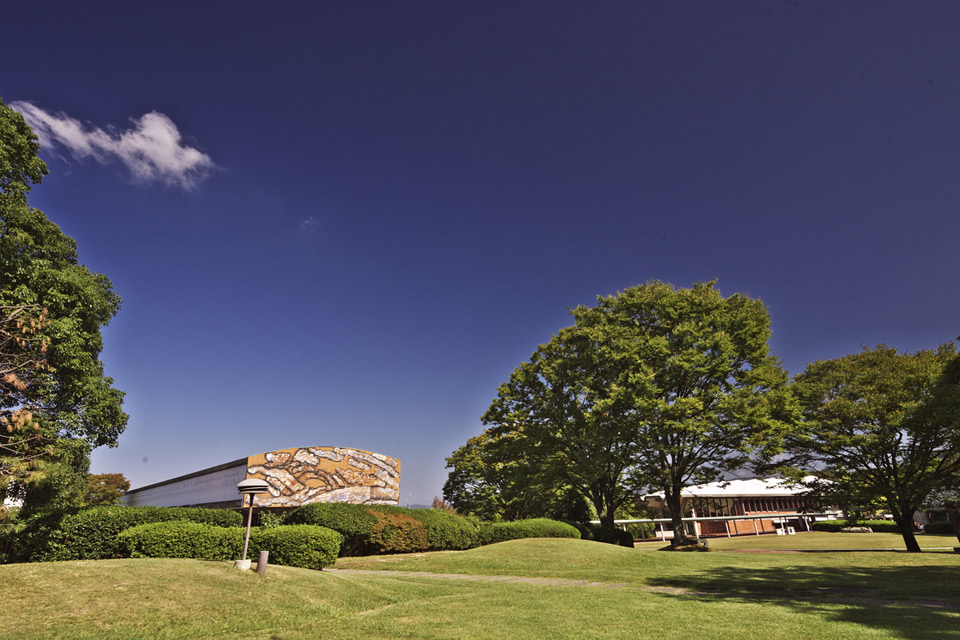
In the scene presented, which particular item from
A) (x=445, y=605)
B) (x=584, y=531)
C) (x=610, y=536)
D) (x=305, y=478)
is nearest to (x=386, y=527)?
(x=305, y=478)

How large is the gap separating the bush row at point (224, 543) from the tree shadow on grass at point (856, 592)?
9641 mm

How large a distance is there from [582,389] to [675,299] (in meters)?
7.26

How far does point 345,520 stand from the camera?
60.9 feet

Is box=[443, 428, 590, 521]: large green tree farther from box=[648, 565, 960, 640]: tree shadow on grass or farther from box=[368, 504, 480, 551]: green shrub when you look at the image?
box=[648, 565, 960, 640]: tree shadow on grass

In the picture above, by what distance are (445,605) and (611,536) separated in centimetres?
2087

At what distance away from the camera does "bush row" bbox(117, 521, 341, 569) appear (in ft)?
40.5

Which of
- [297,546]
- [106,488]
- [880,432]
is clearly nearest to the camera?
[297,546]

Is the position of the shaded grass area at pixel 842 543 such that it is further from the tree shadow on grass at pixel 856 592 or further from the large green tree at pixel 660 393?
the tree shadow on grass at pixel 856 592

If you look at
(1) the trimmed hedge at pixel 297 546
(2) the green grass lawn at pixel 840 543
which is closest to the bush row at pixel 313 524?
(1) the trimmed hedge at pixel 297 546

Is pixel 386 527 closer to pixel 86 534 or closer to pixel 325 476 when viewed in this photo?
pixel 325 476

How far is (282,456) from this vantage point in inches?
858

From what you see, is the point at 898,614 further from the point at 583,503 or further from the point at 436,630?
the point at 583,503

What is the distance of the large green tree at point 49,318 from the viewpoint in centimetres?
1216

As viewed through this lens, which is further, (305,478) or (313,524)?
(305,478)
